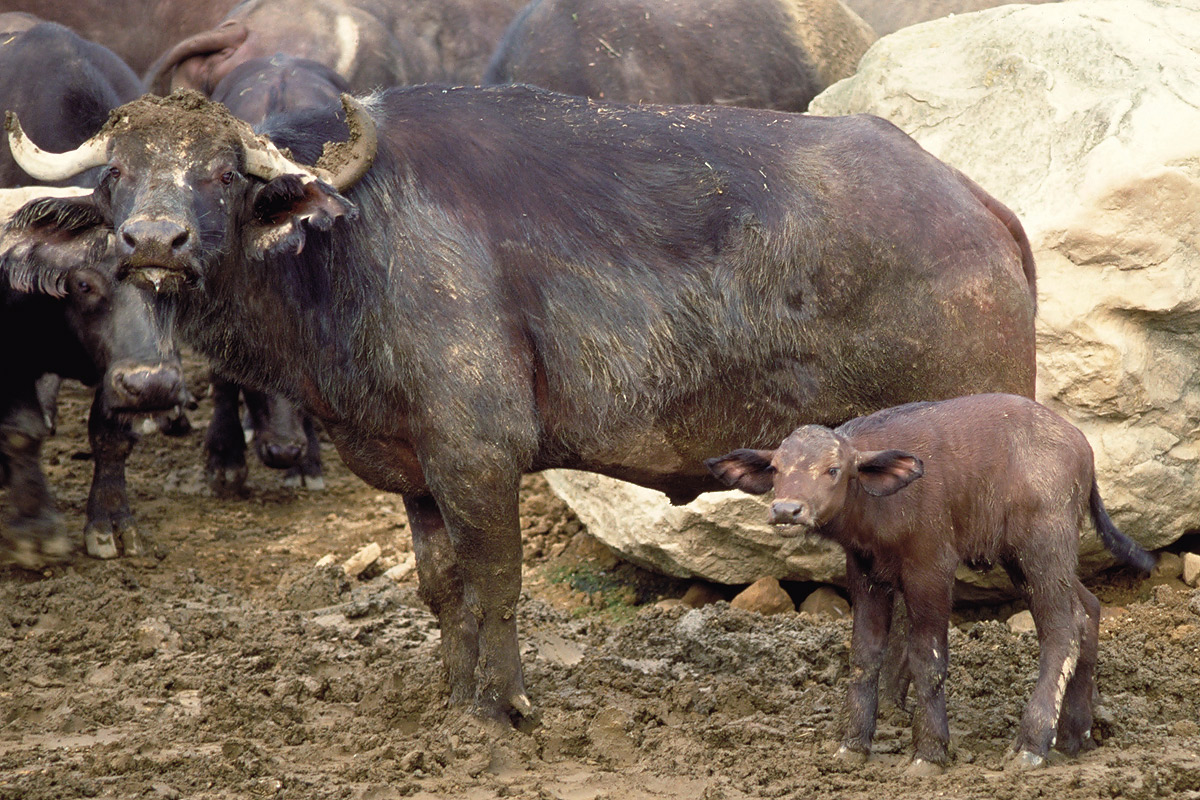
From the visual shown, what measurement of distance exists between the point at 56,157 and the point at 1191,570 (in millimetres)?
5149

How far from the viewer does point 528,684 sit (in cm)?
600

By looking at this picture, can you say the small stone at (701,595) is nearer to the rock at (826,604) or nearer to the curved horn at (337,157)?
the rock at (826,604)

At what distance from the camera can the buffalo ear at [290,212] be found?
16.2 feet

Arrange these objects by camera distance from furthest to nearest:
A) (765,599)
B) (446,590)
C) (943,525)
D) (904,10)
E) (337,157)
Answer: (904,10) → (765,599) → (446,590) → (337,157) → (943,525)

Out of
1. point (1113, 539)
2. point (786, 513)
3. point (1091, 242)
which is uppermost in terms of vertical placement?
point (1091, 242)

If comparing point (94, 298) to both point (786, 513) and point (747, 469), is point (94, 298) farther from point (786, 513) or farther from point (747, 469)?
point (786, 513)

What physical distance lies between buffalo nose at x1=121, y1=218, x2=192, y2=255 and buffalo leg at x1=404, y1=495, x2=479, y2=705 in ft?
4.99

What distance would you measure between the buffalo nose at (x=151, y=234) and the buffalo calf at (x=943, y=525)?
1.81 m

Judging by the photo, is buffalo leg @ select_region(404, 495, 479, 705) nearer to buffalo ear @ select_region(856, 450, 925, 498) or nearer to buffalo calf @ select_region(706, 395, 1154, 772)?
buffalo calf @ select_region(706, 395, 1154, 772)

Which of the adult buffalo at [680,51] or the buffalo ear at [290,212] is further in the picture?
the adult buffalo at [680,51]

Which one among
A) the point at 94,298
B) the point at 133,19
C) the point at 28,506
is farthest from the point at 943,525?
the point at 133,19

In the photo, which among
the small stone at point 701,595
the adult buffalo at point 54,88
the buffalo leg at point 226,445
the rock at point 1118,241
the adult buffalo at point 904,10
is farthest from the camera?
the adult buffalo at point 904,10

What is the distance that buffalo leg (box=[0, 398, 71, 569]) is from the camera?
7.39 meters

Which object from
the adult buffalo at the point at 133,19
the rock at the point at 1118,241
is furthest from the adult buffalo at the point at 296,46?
the rock at the point at 1118,241
